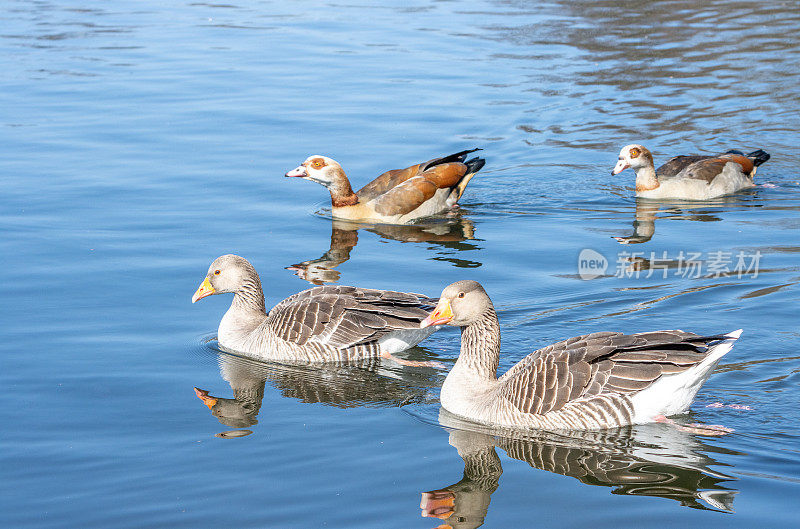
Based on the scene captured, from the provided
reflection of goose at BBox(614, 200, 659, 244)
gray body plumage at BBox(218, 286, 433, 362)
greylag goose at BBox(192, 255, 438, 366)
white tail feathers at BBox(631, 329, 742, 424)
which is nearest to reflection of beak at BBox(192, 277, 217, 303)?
greylag goose at BBox(192, 255, 438, 366)

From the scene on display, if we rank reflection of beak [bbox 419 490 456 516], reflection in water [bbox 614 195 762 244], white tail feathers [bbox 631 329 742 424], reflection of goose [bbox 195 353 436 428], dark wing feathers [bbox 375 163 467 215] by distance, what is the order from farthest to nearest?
dark wing feathers [bbox 375 163 467 215] < reflection in water [bbox 614 195 762 244] < reflection of goose [bbox 195 353 436 428] < white tail feathers [bbox 631 329 742 424] < reflection of beak [bbox 419 490 456 516]

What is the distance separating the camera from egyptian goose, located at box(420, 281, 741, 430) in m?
8.34

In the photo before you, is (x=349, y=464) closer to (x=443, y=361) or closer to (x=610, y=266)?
(x=443, y=361)

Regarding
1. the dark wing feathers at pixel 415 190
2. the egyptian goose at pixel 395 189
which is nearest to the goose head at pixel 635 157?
the egyptian goose at pixel 395 189

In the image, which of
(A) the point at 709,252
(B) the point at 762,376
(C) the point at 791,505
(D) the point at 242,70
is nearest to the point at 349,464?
(C) the point at 791,505

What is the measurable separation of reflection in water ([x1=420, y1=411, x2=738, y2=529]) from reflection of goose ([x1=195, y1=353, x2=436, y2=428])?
2.80ft

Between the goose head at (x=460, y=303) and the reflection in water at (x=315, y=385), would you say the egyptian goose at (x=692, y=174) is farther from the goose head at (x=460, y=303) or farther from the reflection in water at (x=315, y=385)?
the goose head at (x=460, y=303)

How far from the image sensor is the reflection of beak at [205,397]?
30.7 ft

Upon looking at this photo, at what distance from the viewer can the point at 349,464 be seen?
802 centimetres

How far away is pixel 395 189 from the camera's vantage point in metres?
15.6

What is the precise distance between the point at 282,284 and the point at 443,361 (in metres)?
2.93

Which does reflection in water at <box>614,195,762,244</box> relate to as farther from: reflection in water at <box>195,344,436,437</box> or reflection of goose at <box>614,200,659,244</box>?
reflection in water at <box>195,344,436,437</box>

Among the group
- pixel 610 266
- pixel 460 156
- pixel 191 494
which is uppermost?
pixel 460 156

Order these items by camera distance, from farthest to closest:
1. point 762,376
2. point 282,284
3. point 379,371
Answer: point 282,284
point 379,371
point 762,376
